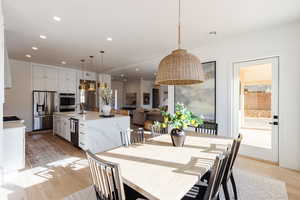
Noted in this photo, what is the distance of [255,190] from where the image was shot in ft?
7.07

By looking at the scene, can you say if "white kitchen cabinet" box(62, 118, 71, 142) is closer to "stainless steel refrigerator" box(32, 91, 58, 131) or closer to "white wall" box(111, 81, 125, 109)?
"stainless steel refrigerator" box(32, 91, 58, 131)

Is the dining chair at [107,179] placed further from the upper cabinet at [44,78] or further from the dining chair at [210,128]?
the upper cabinet at [44,78]

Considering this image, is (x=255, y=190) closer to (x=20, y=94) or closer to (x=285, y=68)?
(x=285, y=68)

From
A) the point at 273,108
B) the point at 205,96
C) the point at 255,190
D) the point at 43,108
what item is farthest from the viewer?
the point at 43,108

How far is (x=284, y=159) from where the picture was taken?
9.42 ft

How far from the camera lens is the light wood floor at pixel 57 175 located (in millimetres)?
2086

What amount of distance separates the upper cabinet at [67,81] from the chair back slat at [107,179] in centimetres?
652

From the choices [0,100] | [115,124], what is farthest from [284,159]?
[0,100]

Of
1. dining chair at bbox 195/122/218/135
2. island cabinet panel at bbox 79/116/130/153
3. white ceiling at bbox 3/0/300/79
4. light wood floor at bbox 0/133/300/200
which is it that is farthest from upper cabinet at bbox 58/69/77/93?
dining chair at bbox 195/122/218/135

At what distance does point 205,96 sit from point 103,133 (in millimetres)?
2879

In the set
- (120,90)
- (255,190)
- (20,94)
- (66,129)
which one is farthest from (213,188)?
(120,90)

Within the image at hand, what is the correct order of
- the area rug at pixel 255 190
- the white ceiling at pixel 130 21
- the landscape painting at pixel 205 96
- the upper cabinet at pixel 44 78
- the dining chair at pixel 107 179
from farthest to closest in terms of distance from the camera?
the upper cabinet at pixel 44 78 < the landscape painting at pixel 205 96 < the white ceiling at pixel 130 21 < the area rug at pixel 255 190 < the dining chair at pixel 107 179

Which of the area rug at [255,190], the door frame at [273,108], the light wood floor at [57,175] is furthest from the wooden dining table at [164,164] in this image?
the door frame at [273,108]

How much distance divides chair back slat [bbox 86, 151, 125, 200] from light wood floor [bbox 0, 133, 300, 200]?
4.46 feet
